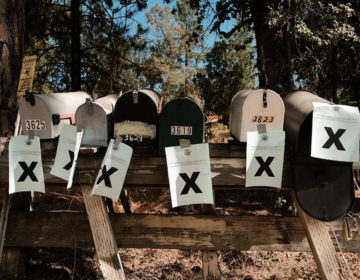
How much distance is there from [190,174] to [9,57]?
70.8 inches

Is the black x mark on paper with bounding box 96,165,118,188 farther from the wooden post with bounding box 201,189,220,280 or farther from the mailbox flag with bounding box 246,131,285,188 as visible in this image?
the wooden post with bounding box 201,189,220,280

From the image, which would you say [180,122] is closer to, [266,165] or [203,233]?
[266,165]

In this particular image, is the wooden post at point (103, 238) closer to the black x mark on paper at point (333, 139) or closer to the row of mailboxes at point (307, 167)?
the row of mailboxes at point (307, 167)

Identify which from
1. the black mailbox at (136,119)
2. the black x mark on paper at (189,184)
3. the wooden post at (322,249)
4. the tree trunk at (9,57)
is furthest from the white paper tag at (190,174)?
the tree trunk at (9,57)

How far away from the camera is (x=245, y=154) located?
65.6 inches

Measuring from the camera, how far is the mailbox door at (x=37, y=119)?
5.66 ft

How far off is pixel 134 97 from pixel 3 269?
5.36 feet

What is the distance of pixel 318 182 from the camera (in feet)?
4.97

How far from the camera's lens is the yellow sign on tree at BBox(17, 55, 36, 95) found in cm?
186

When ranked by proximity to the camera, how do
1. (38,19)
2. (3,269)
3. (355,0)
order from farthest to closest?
1. (355,0)
2. (38,19)
3. (3,269)

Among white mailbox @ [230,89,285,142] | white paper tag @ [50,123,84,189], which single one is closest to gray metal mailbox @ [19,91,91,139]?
white paper tag @ [50,123,84,189]

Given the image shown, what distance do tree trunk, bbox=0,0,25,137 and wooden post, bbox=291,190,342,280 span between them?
87.2 inches

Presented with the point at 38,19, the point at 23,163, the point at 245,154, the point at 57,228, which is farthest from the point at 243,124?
the point at 38,19

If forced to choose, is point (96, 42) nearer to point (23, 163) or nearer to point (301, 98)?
point (23, 163)
